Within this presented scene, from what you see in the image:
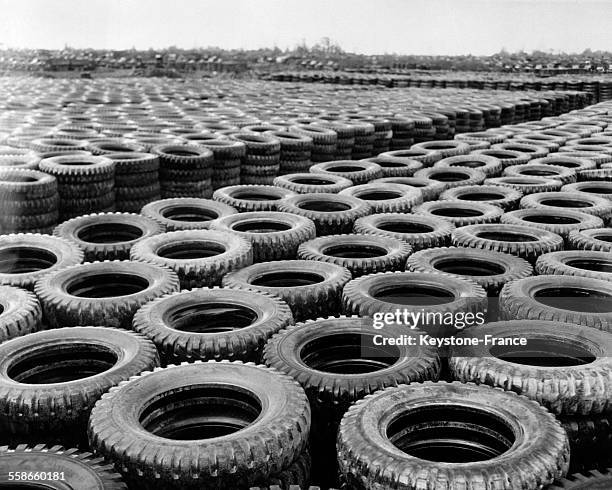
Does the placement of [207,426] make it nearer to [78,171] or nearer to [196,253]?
[196,253]

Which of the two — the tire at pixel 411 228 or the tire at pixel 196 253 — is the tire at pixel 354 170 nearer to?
the tire at pixel 411 228

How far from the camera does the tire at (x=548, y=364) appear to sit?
3.48 metres

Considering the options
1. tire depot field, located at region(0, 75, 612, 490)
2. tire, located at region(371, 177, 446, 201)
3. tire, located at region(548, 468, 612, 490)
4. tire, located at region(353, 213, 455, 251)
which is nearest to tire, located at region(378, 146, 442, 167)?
tire depot field, located at region(0, 75, 612, 490)

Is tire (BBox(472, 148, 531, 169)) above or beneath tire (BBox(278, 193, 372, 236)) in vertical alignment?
above

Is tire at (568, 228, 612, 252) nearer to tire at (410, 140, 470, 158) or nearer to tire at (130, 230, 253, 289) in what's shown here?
tire at (130, 230, 253, 289)

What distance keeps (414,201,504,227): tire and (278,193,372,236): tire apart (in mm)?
733

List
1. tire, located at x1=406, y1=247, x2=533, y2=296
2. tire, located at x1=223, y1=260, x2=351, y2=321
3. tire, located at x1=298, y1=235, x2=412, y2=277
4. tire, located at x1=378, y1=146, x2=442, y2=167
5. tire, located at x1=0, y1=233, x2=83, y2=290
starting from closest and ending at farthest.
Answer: tire, located at x1=223, y1=260, x2=351, y2=321 → tire, located at x1=406, y1=247, x2=533, y2=296 → tire, located at x1=298, y1=235, x2=412, y2=277 → tire, located at x1=0, y1=233, x2=83, y2=290 → tire, located at x1=378, y1=146, x2=442, y2=167

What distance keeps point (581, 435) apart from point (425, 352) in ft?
3.31

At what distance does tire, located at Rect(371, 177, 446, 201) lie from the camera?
334 inches

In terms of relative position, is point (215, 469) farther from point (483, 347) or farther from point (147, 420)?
point (483, 347)

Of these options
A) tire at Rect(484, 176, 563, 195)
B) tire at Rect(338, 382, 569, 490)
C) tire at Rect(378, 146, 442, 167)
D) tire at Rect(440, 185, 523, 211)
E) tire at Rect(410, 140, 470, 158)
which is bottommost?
tire at Rect(338, 382, 569, 490)

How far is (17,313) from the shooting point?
4.47 metres

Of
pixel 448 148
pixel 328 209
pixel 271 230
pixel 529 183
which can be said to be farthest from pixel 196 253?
pixel 448 148

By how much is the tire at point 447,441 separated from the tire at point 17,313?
2538 millimetres
